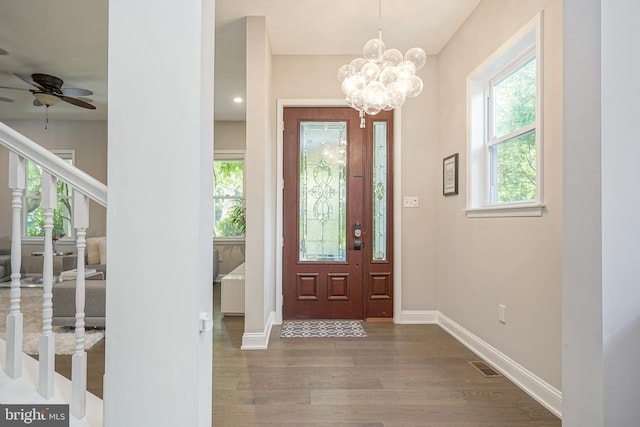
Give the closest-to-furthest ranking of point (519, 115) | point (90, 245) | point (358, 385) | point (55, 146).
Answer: point (358, 385) < point (519, 115) < point (90, 245) < point (55, 146)

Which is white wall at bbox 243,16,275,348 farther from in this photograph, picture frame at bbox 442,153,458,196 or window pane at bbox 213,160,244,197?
window pane at bbox 213,160,244,197

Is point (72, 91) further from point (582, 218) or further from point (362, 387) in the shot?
point (582, 218)

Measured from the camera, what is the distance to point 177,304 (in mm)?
1095

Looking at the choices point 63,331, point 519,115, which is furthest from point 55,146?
point 519,115

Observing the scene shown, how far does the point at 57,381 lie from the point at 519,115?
3.18 m

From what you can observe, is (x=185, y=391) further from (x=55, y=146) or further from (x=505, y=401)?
→ (x=55, y=146)

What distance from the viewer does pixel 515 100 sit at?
2.63 metres

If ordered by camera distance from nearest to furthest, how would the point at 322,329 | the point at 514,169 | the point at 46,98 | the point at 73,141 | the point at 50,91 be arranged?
the point at 514,169 < the point at 322,329 < the point at 50,91 < the point at 46,98 < the point at 73,141

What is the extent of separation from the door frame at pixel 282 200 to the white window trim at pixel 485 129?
2.86 feet

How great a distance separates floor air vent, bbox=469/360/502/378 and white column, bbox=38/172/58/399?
2572 millimetres

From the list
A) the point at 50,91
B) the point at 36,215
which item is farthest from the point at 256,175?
the point at 36,215

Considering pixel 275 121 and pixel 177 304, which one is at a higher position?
pixel 275 121

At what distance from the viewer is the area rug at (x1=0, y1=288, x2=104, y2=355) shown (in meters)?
2.83

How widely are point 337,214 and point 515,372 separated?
2221 mm
